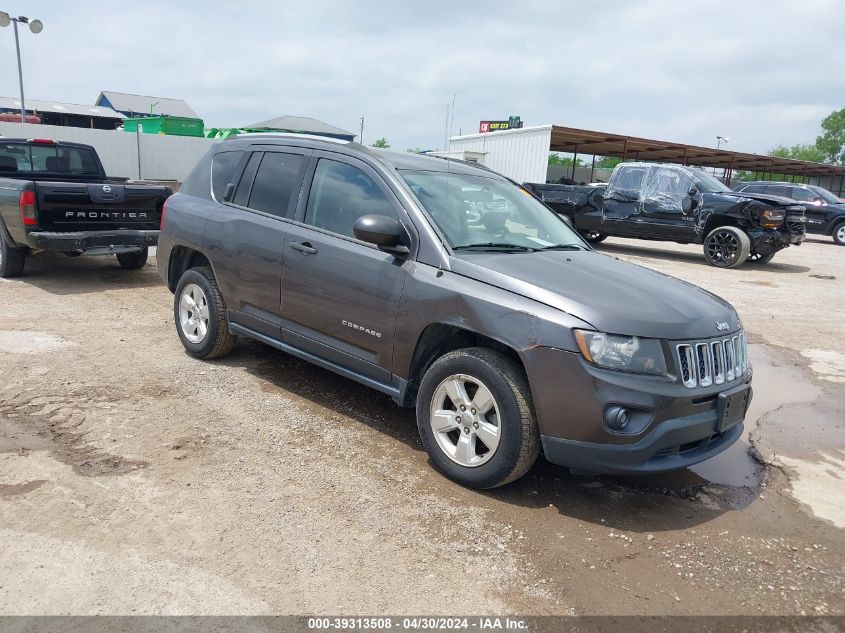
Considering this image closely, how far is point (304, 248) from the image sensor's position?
446 centimetres

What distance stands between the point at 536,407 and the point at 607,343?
19.2 inches

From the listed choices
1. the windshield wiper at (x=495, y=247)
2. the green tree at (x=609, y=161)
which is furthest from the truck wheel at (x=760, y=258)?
the green tree at (x=609, y=161)

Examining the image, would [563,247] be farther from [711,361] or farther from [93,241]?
[93,241]

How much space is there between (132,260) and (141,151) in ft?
61.2

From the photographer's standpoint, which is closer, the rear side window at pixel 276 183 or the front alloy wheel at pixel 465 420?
the front alloy wheel at pixel 465 420

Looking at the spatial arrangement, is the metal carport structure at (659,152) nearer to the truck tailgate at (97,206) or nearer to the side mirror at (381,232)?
the truck tailgate at (97,206)

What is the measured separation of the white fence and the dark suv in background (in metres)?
20.6

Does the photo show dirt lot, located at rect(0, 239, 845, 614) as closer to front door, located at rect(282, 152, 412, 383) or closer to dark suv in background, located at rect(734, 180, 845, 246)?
front door, located at rect(282, 152, 412, 383)

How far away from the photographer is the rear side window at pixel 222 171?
17.6 feet

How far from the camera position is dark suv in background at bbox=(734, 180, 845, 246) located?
20.2m

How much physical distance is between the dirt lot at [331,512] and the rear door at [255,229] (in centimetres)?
65

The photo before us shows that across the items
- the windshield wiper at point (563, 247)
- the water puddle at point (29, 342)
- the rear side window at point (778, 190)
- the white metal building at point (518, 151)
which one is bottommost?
the water puddle at point (29, 342)

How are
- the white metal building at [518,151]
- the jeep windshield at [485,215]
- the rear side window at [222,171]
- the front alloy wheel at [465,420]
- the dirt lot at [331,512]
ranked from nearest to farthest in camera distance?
the dirt lot at [331,512] → the front alloy wheel at [465,420] → the jeep windshield at [485,215] → the rear side window at [222,171] → the white metal building at [518,151]

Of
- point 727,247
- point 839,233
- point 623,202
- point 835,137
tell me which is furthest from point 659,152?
point 835,137
